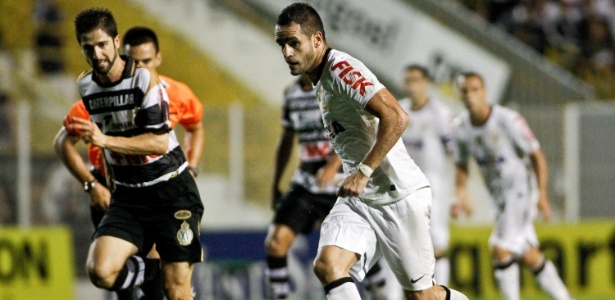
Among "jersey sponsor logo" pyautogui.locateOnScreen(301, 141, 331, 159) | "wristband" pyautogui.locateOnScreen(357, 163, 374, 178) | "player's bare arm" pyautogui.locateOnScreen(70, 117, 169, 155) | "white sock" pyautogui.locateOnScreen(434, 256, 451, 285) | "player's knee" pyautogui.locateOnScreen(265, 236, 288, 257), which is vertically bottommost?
"white sock" pyautogui.locateOnScreen(434, 256, 451, 285)

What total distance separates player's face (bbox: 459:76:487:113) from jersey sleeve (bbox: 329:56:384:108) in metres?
3.81

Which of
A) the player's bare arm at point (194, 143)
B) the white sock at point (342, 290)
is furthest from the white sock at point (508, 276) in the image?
the white sock at point (342, 290)

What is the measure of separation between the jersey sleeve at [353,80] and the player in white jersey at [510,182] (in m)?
3.85

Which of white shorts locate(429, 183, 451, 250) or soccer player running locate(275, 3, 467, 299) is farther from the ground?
soccer player running locate(275, 3, 467, 299)

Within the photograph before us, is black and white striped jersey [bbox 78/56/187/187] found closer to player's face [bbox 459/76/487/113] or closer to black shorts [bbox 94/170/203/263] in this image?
black shorts [bbox 94/170/203/263]

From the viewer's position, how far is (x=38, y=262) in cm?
1229

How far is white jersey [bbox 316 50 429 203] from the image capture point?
5.60 metres

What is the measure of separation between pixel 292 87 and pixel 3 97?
8.09m

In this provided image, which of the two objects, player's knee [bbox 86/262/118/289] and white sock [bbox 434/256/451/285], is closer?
player's knee [bbox 86/262/118/289]

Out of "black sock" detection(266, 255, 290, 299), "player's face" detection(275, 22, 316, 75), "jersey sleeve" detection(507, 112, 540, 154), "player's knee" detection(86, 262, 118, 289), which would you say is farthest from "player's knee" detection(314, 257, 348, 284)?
"jersey sleeve" detection(507, 112, 540, 154)

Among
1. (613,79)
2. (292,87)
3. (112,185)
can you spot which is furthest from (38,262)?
(613,79)

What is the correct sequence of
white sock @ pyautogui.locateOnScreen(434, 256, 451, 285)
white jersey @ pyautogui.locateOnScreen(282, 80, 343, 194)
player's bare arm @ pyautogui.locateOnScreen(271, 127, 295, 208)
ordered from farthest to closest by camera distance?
white sock @ pyautogui.locateOnScreen(434, 256, 451, 285)
player's bare arm @ pyautogui.locateOnScreen(271, 127, 295, 208)
white jersey @ pyautogui.locateOnScreen(282, 80, 343, 194)

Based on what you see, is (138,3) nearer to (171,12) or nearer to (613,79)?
(171,12)

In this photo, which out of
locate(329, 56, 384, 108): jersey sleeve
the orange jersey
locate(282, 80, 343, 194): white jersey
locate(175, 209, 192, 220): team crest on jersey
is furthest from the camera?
locate(282, 80, 343, 194): white jersey
